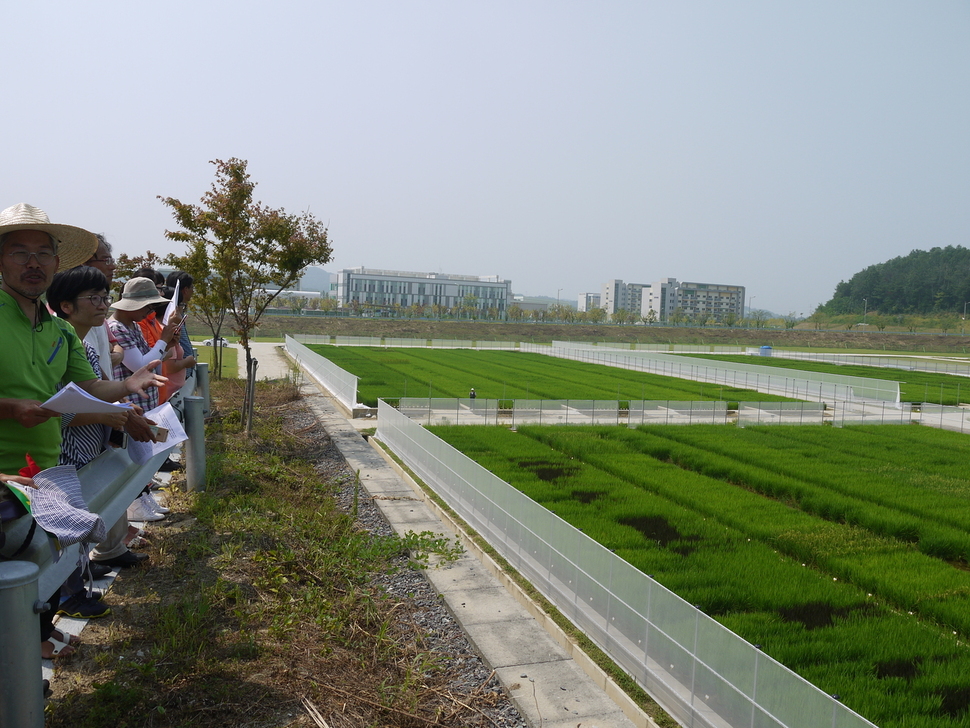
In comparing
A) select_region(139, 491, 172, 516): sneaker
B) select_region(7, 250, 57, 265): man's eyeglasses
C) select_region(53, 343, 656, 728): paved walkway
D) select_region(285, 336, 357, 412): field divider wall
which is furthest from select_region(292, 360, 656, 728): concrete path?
select_region(285, 336, 357, 412): field divider wall

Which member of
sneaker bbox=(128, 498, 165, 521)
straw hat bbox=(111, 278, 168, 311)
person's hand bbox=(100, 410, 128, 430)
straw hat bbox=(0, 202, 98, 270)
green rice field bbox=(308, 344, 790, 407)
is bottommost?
green rice field bbox=(308, 344, 790, 407)

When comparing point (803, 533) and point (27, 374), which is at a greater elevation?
point (27, 374)

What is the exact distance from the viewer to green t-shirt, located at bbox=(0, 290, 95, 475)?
3135mm

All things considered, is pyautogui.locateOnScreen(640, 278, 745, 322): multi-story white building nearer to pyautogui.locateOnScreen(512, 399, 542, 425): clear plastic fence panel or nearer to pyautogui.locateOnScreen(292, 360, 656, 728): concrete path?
pyautogui.locateOnScreen(512, 399, 542, 425): clear plastic fence panel

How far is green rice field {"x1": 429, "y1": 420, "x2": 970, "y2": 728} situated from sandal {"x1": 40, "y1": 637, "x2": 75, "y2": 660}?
5173 mm

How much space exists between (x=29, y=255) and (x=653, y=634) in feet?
15.6

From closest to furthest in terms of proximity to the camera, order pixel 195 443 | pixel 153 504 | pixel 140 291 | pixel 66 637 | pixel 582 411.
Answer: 1. pixel 66 637
2. pixel 140 291
3. pixel 153 504
4. pixel 195 443
5. pixel 582 411

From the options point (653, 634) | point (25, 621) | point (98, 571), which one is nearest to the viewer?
point (25, 621)

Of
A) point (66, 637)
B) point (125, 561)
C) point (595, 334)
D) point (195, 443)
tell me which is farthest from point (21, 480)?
point (595, 334)

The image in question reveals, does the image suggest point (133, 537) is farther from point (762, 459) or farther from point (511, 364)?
point (511, 364)

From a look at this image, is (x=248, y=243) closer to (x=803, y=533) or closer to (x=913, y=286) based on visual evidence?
(x=803, y=533)

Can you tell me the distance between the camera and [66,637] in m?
4.52

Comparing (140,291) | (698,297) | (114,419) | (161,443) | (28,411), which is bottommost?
(161,443)

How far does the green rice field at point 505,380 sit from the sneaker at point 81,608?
14334 millimetres
